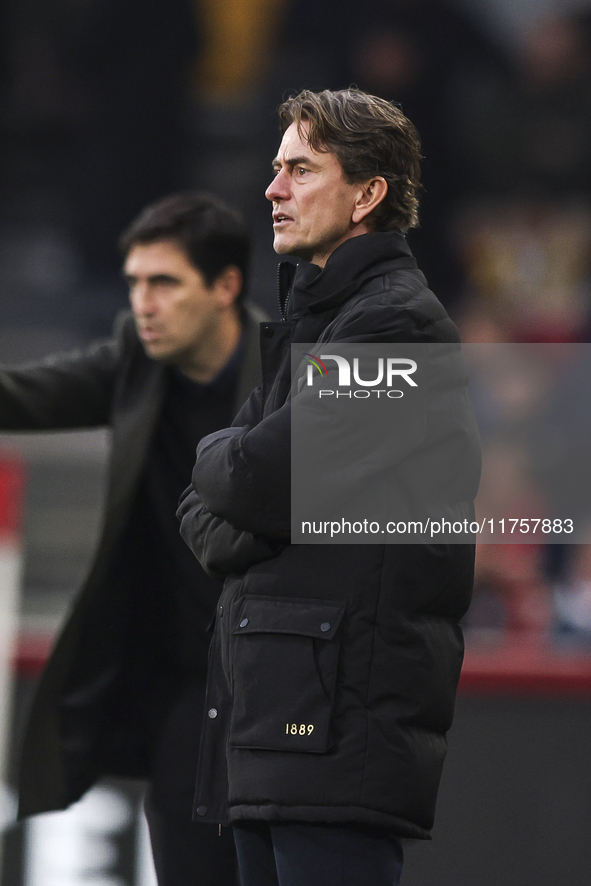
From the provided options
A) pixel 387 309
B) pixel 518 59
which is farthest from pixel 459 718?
pixel 518 59

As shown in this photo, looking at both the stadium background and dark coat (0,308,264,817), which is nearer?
dark coat (0,308,264,817)

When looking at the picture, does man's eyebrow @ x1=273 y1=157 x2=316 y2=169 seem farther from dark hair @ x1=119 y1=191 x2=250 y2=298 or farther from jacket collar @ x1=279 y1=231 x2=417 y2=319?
dark hair @ x1=119 y1=191 x2=250 y2=298

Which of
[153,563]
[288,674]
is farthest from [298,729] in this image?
[153,563]

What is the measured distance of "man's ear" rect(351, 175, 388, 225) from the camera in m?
1.92

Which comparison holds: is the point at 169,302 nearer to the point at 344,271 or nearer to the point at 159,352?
the point at 159,352

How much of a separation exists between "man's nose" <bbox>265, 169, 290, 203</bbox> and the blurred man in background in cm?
91

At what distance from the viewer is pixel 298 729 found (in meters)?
1.72

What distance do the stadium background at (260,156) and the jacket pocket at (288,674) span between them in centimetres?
260

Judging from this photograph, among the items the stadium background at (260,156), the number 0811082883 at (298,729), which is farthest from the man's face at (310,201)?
the stadium background at (260,156)

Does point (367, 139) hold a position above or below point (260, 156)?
below

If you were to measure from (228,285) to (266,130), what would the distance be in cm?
518

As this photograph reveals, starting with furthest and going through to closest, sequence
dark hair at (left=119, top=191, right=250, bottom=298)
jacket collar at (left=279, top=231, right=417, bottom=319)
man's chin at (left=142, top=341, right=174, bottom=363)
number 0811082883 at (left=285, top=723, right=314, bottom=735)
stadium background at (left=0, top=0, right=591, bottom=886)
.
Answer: stadium background at (left=0, top=0, right=591, bottom=886) < dark hair at (left=119, top=191, right=250, bottom=298) < man's chin at (left=142, top=341, right=174, bottom=363) < jacket collar at (left=279, top=231, right=417, bottom=319) < number 0811082883 at (left=285, top=723, right=314, bottom=735)

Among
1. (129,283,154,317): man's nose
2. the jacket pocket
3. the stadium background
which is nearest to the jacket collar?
the jacket pocket

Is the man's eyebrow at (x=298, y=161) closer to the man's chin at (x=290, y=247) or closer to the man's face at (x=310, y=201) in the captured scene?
the man's face at (x=310, y=201)
